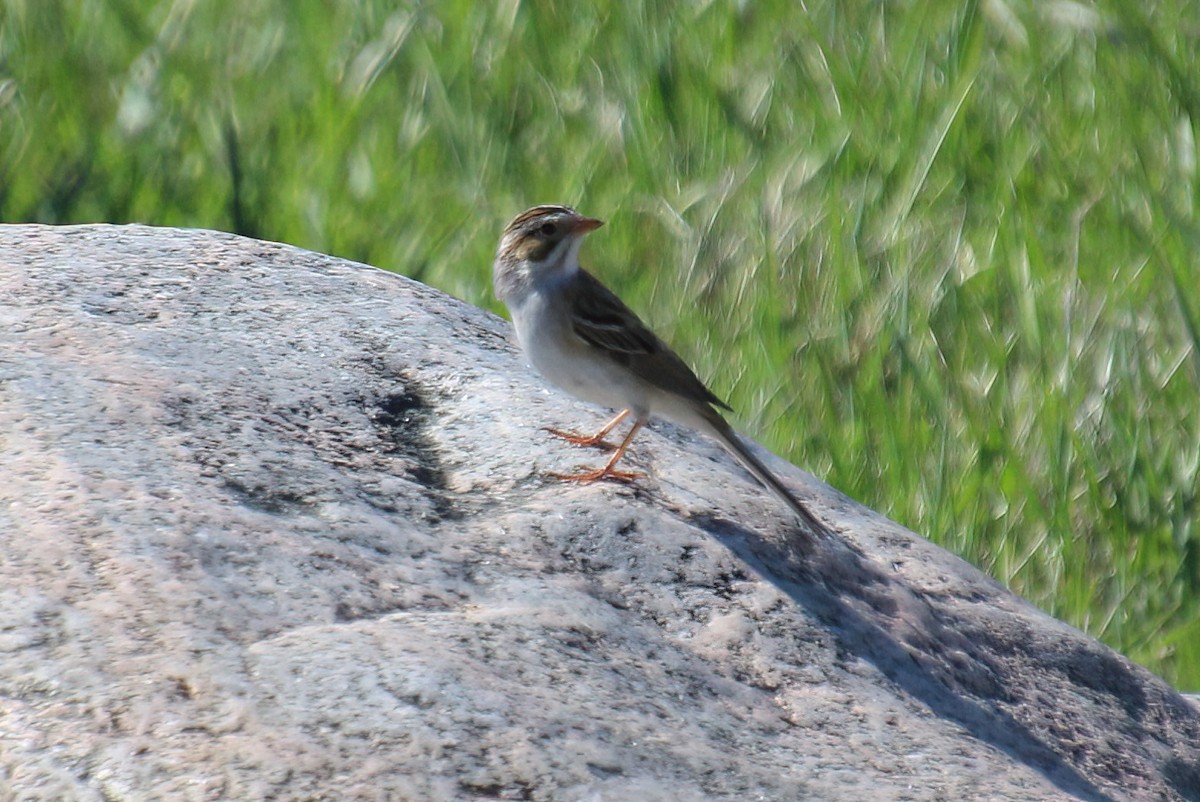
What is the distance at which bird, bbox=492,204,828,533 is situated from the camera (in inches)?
184

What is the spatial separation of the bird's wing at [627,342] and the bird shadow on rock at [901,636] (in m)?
0.59

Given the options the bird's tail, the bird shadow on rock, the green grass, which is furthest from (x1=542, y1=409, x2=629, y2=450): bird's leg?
the green grass

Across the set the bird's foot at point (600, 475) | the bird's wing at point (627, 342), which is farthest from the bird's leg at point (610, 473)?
the bird's wing at point (627, 342)

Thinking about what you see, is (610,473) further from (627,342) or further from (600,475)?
(627,342)

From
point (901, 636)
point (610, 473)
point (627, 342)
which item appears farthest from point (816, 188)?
point (901, 636)

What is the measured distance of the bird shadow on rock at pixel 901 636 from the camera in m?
3.83

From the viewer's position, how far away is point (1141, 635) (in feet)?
19.5

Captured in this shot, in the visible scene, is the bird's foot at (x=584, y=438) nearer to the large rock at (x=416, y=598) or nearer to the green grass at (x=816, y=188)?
the large rock at (x=416, y=598)

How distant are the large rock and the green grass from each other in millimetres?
1455

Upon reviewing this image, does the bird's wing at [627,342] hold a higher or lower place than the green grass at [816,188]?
lower

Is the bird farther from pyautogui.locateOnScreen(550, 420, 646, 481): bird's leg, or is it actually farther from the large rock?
the large rock

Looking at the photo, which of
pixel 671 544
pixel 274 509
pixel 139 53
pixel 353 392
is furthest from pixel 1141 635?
pixel 139 53

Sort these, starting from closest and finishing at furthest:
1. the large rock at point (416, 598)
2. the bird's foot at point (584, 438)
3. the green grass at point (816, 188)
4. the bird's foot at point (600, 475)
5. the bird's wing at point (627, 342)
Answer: the large rock at point (416, 598), the bird's foot at point (600, 475), the bird's foot at point (584, 438), the bird's wing at point (627, 342), the green grass at point (816, 188)

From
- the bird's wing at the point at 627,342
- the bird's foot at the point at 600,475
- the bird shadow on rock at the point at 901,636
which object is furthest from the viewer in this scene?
the bird's wing at the point at 627,342
